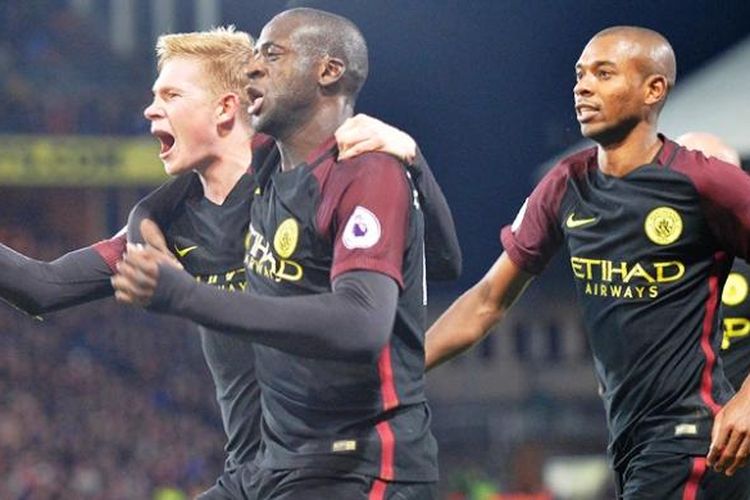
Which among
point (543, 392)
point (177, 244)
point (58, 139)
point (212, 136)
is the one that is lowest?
point (543, 392)

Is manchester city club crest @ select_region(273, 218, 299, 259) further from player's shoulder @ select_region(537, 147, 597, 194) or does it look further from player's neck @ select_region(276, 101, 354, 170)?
player's shoulder @ select_region(537, 147, 597, 194)

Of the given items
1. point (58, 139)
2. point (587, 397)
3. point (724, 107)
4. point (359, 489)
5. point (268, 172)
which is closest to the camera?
point (359, 489)

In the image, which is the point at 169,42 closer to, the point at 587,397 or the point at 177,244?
the point at 177,244

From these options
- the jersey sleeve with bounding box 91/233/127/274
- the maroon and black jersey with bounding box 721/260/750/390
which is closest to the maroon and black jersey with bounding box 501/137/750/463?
the maroon and black jersey with bounding box 721/260/750/390

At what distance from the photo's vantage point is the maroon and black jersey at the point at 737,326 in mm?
5648

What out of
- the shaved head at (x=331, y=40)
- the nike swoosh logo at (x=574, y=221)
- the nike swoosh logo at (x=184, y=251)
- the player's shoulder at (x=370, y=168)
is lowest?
the nike swoosh logo at (x=184, y=251)

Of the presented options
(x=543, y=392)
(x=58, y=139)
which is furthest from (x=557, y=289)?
(x=58, y=139)

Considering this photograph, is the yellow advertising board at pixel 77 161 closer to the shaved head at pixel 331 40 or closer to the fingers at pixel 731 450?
the shaved head at pixel 331 40

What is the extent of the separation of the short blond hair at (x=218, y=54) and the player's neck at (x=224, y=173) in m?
0.15

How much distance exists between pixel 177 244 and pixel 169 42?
651 millimetres

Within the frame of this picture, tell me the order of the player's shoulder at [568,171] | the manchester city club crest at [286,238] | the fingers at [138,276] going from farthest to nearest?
1. the player's shoulder at [568,171]
2. the manchester city club crest at [286,238]
3. the fingers at [138,276]

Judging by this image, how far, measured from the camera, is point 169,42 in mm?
4773

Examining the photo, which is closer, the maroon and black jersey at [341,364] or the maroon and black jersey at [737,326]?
the maroon and black jersey at [341,364]

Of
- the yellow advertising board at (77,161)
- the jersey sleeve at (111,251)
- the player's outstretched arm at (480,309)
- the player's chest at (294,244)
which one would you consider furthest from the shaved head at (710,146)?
the yellow advertising board at (77,161)
